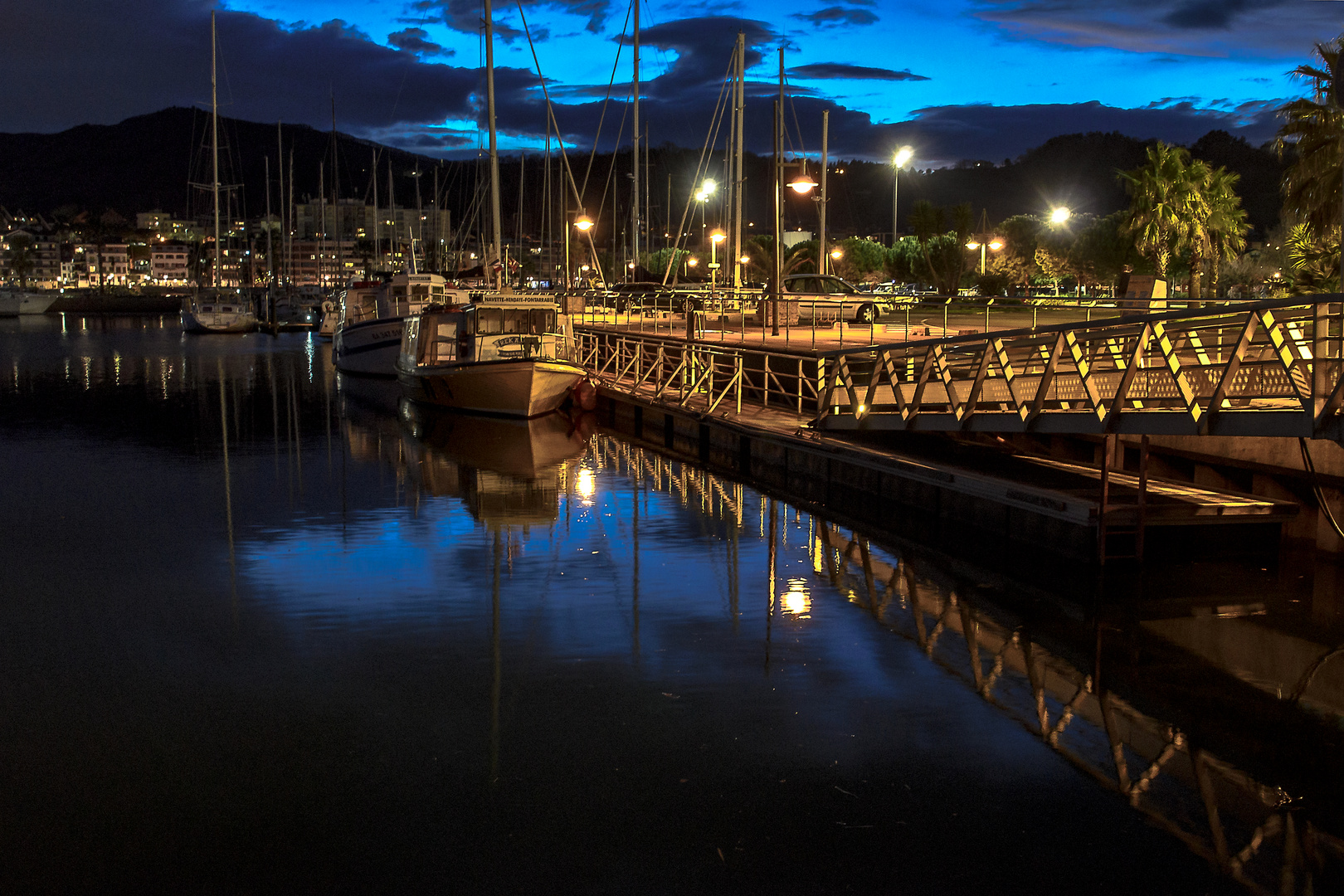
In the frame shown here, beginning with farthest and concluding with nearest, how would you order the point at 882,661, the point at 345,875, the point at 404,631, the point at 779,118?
the point at 779,118, the point at 404,631, the point at 882,661, the point at 345,875

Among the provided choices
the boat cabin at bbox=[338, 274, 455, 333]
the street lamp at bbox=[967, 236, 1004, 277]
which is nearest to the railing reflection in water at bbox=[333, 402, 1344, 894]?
the boat cabin at bbox=[338, 274, 455, 333]

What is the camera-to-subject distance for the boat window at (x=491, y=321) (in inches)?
1288

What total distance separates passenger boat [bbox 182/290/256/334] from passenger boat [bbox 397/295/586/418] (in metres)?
54.6

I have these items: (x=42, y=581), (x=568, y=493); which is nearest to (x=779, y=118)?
(x=568, y=493)

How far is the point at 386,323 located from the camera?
4419 cm

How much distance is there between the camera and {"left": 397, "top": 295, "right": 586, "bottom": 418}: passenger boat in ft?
102

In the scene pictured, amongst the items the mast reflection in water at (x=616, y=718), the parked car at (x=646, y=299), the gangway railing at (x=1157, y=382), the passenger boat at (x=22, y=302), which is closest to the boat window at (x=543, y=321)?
the parked car at (x=646, y=299)

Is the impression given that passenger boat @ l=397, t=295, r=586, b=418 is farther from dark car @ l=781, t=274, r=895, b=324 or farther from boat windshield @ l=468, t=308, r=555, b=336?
dark car @ l=781, t=274, r=895, b=324

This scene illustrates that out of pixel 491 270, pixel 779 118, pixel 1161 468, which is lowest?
pixel 1161 468

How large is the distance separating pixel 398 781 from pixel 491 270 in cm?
3820

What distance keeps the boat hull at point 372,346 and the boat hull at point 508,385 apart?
419 inches

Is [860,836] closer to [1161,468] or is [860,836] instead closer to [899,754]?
[899,754]

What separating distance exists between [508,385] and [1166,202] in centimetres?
2755

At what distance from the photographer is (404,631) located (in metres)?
12.1
